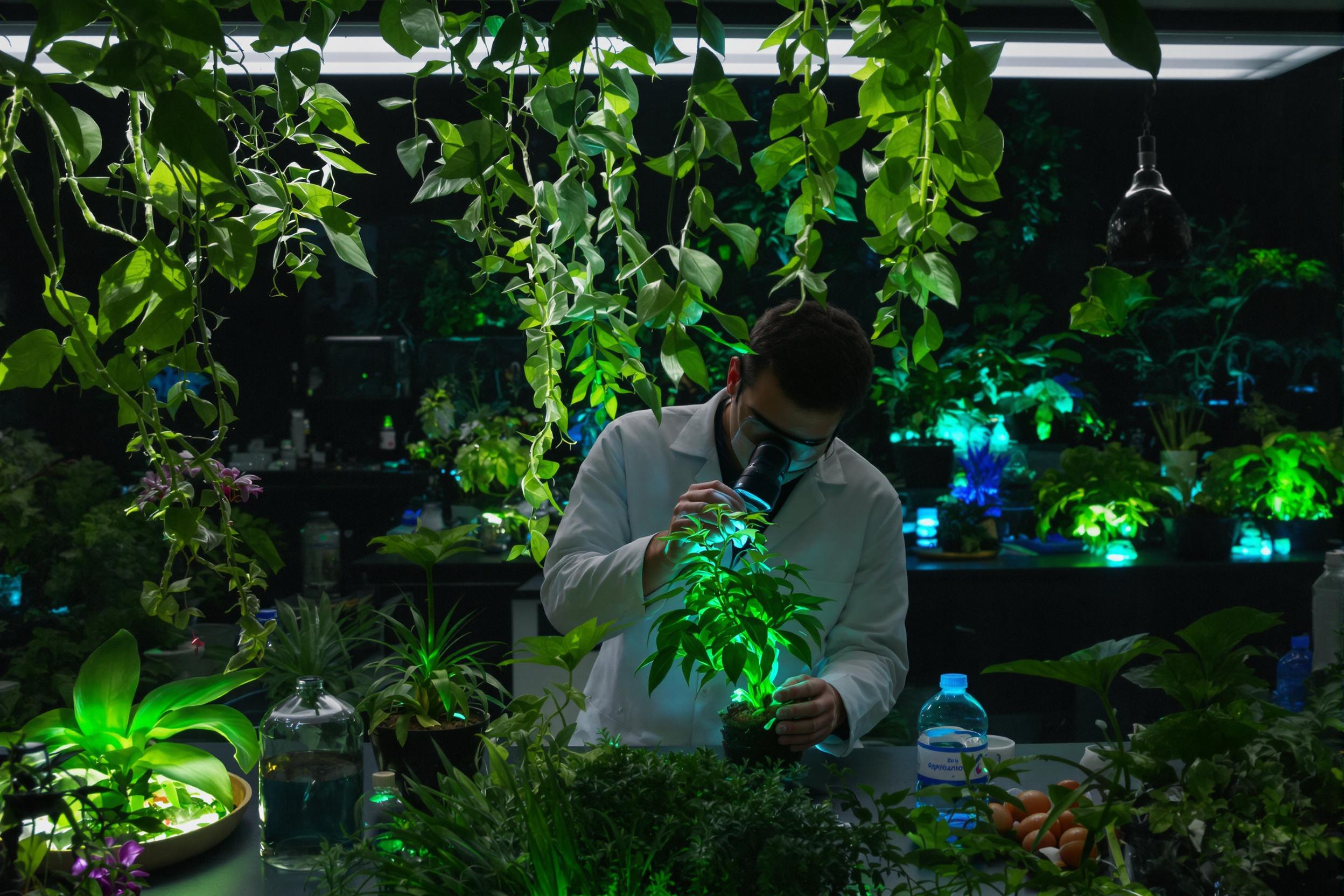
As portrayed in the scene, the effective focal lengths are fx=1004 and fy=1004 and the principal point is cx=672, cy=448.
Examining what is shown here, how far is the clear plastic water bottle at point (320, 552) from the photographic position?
3994 mm

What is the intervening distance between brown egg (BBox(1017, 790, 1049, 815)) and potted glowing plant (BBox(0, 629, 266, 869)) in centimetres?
89

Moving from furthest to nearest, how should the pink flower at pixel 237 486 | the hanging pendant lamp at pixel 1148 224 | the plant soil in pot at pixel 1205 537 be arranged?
the plant soil in pot at pixel 1205 537
the hanging pendant lamp at pixel 1148 224
the pink flower at pixel 237 486

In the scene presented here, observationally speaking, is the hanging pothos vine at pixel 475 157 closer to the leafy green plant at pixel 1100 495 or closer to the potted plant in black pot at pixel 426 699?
the potted plant in black pot at pixel 426 699

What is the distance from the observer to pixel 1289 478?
11.5 ft

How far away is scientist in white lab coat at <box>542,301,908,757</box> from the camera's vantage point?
169 cm

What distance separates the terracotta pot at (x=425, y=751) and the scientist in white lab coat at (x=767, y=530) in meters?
0.52

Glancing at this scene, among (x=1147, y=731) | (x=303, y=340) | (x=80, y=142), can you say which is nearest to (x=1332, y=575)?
(x=1147, y=731)

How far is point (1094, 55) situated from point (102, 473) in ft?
11.7

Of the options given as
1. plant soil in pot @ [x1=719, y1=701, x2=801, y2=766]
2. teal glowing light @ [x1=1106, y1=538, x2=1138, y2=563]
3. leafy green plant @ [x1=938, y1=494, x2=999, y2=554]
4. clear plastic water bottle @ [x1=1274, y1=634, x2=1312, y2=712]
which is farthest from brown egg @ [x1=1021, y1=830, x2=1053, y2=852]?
teal glowing light @ [x1=1106, y1=538, x2=1138, y2=563]

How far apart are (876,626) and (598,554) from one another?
56 centimetres

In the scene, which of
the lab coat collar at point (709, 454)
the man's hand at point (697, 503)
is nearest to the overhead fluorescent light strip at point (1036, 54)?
the lab coat collar at point (709, 454)

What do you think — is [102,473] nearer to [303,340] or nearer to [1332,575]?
[303,340]

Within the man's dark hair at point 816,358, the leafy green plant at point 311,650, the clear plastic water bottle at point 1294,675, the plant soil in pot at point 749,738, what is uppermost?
the man's dark hair at point 816,358

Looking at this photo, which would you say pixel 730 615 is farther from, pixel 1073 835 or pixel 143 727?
pixel 143 727
